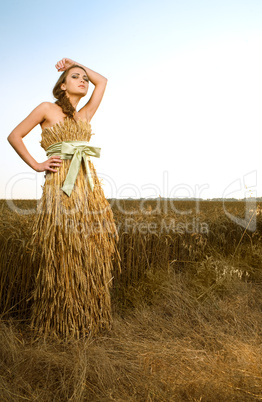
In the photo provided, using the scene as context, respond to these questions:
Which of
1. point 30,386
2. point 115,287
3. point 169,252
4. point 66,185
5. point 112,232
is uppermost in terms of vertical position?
point 66,185

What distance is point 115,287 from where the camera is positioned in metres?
3.58

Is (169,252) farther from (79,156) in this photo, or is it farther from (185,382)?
(185,382)

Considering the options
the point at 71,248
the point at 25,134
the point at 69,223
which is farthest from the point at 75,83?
the point at 71,248

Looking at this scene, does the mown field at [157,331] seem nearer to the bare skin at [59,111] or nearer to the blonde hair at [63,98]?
the bare skin at [59,111]

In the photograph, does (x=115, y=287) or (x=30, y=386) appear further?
(x=115, y=287)

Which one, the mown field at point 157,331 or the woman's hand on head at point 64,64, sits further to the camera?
the woman's hand on head at point 64,64

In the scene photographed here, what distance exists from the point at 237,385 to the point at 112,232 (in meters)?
1.29

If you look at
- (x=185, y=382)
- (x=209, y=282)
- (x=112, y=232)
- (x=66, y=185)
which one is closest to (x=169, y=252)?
(x=209, y=282)

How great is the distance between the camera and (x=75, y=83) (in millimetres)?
2682

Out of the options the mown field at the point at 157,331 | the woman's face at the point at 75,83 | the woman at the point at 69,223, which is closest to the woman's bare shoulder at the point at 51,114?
the woman at the point at 69,223

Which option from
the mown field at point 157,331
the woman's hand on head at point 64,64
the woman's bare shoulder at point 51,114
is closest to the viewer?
the mown field at point 157,331

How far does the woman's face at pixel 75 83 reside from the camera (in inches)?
106

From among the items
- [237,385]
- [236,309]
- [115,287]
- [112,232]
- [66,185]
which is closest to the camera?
[237,385]

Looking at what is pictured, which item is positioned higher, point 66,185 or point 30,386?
point 66,185
